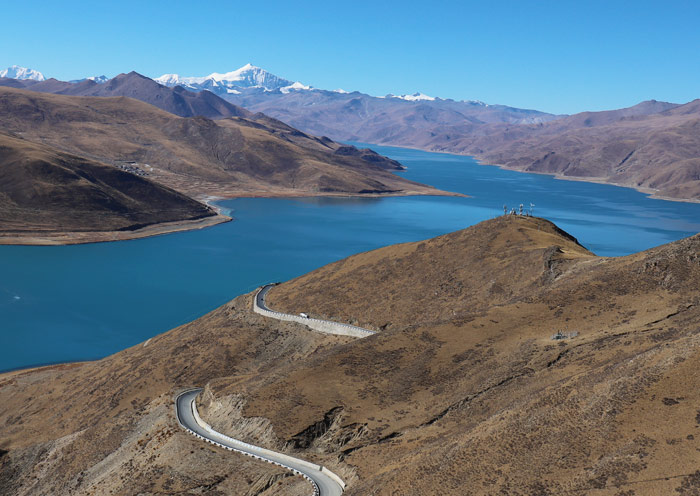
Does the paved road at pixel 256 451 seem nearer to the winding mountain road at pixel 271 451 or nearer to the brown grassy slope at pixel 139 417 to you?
the winding mountain road at pixel 271 451

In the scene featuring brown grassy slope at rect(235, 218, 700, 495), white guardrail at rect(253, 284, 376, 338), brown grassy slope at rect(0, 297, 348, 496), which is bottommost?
brown grassy slope at rect(0, 297, 348, 496)

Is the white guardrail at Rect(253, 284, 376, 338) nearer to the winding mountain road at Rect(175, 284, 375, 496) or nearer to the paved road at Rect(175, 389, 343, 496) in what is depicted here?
the winding mountain road at Rect(175, 284, 375, 496)

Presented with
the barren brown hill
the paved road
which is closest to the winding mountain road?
the paved road

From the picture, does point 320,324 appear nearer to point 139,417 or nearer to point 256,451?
point 139,417

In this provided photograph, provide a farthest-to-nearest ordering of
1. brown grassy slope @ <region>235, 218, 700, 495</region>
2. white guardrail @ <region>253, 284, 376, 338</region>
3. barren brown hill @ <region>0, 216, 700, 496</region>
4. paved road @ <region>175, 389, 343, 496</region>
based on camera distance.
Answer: white guardrail @ <region>253, 284, 376, 338</region>
paved road @ <region>175, 389, 343, 496</region>
barren brown hill @ <region>0, 216, 700, 496</region>
brown grassy slope @ <region>235, 218, 700, 495</region>

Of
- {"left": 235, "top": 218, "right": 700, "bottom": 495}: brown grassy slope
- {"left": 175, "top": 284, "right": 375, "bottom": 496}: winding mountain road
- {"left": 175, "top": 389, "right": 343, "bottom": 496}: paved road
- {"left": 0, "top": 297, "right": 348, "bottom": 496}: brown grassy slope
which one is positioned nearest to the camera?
{"left": 235, "top": 218, "right": 700, "bottom": 495}: brown grassy slope

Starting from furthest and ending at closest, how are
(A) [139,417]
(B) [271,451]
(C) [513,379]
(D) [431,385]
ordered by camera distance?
(A) [139,417] < (D) [431,385] < (C) [513,379] < (B) [271,451]

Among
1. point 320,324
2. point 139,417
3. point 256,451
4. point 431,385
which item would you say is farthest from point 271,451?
point 320,324

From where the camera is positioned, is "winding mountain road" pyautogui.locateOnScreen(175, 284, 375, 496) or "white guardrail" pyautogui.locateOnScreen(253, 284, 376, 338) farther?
"white guardrail" pyautogui.locateOnScreen(253, 284, 376, 338)
